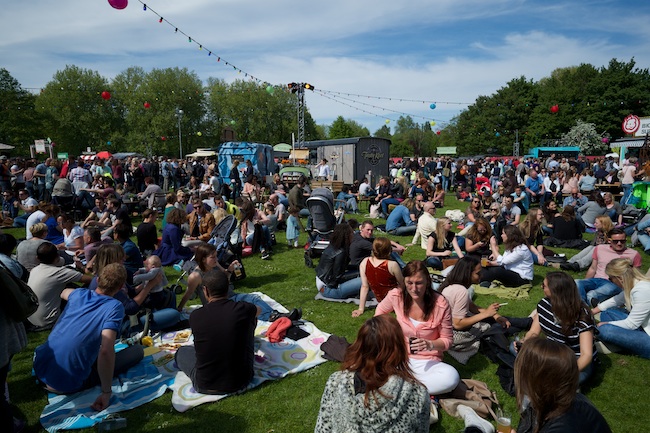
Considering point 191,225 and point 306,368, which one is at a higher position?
point 191,225

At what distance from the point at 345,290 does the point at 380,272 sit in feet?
3.33

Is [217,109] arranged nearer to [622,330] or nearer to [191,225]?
[191,225]

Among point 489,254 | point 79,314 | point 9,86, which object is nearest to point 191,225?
point 79,314

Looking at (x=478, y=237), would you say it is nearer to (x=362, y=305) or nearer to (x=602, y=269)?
(x=602, y=269)

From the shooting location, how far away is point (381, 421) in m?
2.22

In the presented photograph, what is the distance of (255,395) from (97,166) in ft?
54.9

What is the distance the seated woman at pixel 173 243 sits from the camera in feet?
26.5

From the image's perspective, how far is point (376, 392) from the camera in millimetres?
2229

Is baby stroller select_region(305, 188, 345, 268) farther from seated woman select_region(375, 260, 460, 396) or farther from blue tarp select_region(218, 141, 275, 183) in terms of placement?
blue tarp select_region(218, 141, 275, 183)

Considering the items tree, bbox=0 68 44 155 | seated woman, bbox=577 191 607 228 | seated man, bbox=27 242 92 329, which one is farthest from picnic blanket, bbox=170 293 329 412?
tree, bbox=0 68 44 155

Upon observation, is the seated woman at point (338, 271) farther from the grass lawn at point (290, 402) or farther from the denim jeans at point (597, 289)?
the denim jeans at point (597, 289)

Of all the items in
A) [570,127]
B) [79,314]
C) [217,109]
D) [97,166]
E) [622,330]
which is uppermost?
[217,109]

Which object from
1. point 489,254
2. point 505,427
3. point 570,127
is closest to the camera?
point 505,427

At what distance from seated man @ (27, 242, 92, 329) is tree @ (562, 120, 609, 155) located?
180ft
